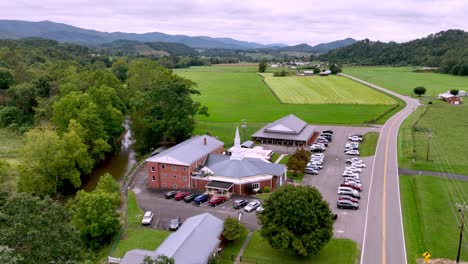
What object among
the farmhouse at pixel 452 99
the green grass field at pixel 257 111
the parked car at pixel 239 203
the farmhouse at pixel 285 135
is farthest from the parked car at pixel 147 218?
the farmhouse at pixel 452 99

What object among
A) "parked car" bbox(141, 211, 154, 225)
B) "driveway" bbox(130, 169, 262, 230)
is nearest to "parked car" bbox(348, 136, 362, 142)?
"driveway" bbox(130, 169, 262, 230)

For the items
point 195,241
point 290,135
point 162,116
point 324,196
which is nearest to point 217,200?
point 324,196

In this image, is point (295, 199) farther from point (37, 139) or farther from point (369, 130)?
point (369, 130)

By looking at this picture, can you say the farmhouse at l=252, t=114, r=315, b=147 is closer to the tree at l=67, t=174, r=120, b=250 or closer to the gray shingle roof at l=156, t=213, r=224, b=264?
the gray shingle roof at l=156, t=213, r=224, b=264

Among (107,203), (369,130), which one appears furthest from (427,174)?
(107,203)

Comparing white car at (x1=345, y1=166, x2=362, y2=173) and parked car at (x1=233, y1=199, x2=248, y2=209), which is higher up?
white car at (x1=345, y1=166, x2=362, y2=173)

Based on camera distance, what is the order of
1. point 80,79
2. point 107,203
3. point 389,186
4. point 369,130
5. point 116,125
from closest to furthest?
point 107,203 → point 389,186 → point 116,125 → point 369,130 → point 80,79

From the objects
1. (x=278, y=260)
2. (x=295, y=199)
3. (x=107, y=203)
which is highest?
(x=295, y=199)
